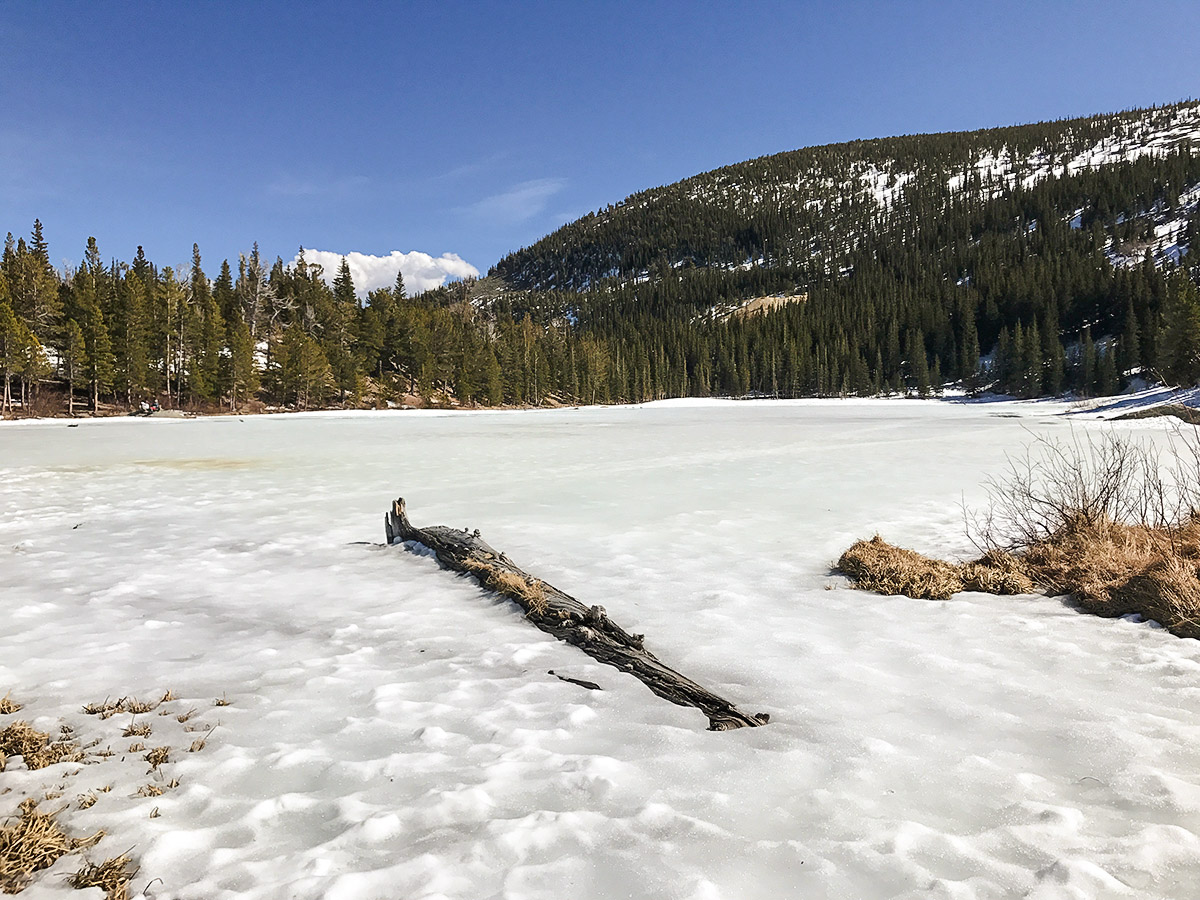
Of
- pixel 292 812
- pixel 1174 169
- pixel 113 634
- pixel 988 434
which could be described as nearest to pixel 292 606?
pixel 113 634

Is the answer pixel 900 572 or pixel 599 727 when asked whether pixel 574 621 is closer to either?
pixel 599 727

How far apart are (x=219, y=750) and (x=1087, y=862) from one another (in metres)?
4.45

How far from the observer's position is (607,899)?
2.42m

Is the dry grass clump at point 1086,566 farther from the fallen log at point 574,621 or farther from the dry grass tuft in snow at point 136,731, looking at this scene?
the dry grass tuft in snow at point 136,731

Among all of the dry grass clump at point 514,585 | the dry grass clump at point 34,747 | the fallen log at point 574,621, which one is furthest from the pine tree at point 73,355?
the dry grass clump at point 34,747

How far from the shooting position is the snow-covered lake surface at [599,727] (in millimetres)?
2604

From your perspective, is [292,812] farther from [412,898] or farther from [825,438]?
[825,438]

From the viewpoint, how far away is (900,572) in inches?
273

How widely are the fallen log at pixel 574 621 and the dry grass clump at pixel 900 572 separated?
3282 millimetres

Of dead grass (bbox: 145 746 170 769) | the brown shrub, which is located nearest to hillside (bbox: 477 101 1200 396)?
the brown shrub

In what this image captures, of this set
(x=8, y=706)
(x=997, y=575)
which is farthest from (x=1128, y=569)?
(x=8, y=706)

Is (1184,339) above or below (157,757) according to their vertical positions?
above

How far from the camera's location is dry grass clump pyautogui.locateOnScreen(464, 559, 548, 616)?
6223mm

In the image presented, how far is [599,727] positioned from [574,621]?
5.72 ft
